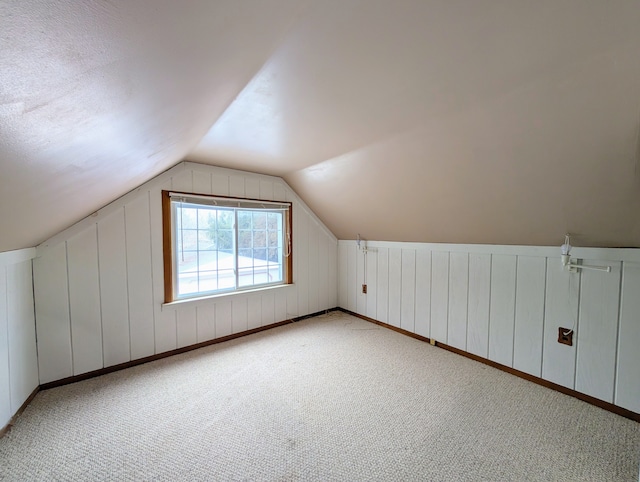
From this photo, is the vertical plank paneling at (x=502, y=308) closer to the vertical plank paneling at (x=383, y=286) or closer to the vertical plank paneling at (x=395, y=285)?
the vertical plank paneling at (x=395, y=285)

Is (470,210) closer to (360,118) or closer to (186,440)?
(360,118)

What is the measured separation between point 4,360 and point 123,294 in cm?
79

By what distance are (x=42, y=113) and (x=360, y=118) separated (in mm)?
1418

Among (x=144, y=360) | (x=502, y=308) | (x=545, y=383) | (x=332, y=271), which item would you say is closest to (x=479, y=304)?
(x=502, y=308)

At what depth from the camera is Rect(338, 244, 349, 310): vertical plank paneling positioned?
12.7ft

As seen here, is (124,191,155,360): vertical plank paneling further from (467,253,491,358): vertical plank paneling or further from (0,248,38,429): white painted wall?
(467,253,491,358): vertical plank paneling

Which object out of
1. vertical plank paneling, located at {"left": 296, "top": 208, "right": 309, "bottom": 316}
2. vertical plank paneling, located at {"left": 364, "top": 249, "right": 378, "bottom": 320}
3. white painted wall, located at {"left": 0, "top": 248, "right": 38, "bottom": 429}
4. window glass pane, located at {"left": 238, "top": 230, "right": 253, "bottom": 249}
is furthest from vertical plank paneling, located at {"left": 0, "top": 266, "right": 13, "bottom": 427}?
vertical plank paneling, located at {"left": 364, "top": 249, "right": 378, "bottom": 320}

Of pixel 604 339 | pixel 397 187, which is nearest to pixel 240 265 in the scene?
pixel 397 187

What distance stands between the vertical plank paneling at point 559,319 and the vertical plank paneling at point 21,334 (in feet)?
12.2

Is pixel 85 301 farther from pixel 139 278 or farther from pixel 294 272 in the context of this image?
pixel 294 272

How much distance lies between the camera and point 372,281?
11.4ft

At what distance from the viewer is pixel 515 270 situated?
2.25 metres

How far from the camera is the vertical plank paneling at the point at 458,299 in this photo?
258 cm

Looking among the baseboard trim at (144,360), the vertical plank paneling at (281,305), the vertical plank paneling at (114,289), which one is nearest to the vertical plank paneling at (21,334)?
the baseboard trim at (144,360)
